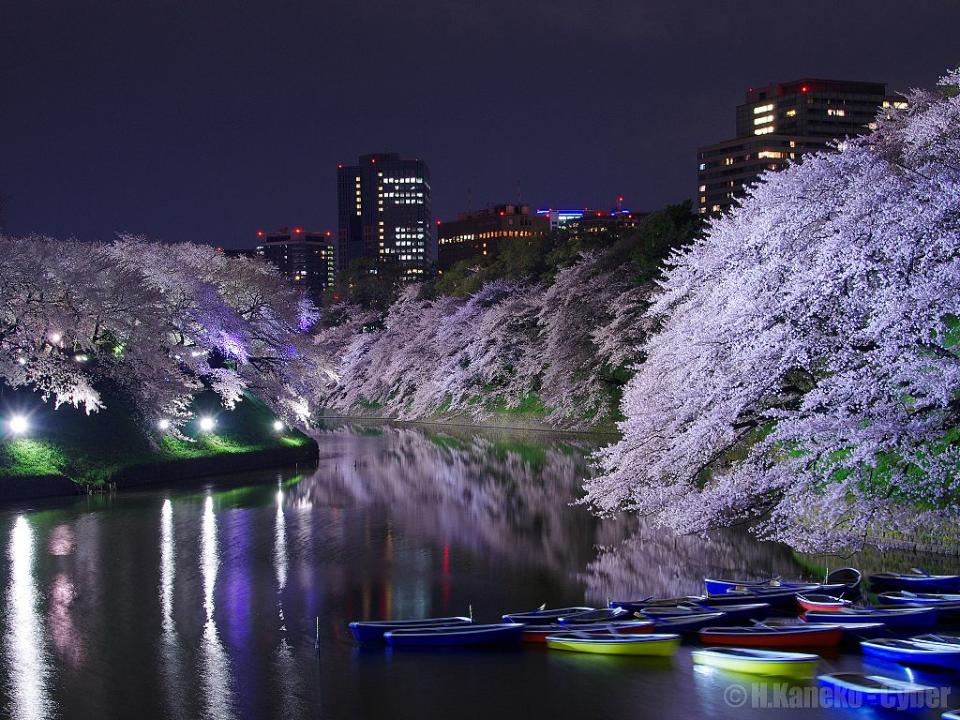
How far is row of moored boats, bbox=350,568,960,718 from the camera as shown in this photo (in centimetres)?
1227

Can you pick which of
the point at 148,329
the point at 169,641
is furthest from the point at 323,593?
the point at 148,329

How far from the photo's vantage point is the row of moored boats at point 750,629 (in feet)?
40.3

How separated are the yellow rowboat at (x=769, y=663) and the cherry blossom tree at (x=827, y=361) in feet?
19.6

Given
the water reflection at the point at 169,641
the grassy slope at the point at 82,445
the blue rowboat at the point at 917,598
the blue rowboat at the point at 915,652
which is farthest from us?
the grassy slope at the point at 82,445

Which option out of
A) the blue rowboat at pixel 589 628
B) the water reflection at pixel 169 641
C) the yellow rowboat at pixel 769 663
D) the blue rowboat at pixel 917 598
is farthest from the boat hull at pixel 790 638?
the water reflection at pixel 169 641

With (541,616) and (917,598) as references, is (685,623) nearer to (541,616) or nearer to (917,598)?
(541,616)

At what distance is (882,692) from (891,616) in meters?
3.14

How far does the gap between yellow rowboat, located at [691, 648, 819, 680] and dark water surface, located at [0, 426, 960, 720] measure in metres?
0.23

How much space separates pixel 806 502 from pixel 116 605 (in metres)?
12.6

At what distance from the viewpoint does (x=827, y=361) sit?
19.3 meters

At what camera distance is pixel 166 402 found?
35.1 metres

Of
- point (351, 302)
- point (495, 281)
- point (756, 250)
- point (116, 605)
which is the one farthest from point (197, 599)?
point (351, 302)

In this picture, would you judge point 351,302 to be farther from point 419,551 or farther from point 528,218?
point 528,218

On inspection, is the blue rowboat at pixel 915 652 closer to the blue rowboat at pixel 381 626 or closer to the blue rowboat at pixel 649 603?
the blue rowboat at pixel 649 603
